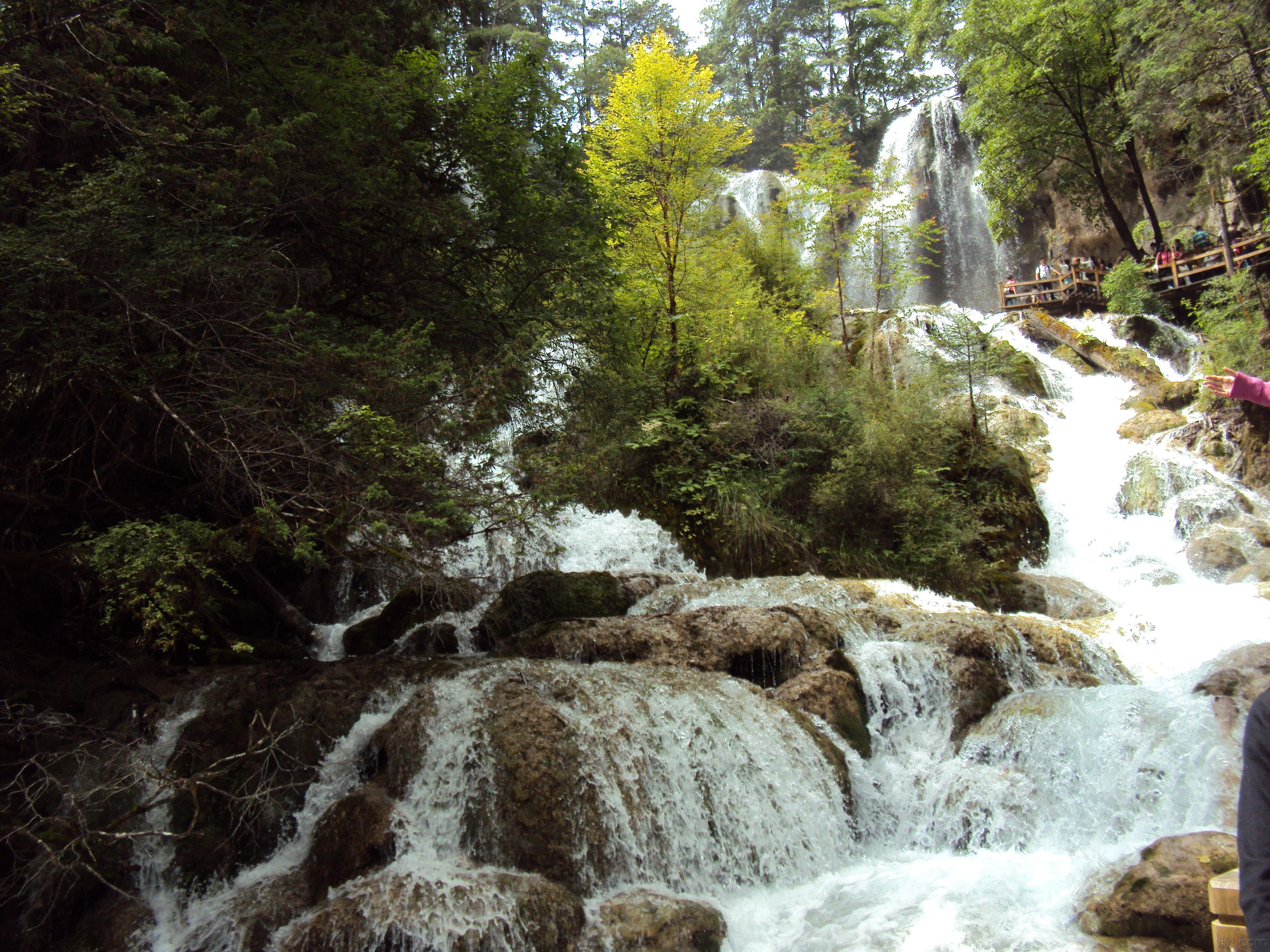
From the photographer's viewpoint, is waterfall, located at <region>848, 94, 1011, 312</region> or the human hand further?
waterfall, located at <region>848, 94, 1011, 312</region>

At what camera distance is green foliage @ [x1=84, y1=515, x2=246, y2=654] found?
389 centimetres

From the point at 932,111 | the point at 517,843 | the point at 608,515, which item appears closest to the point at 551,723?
the point at 517,843

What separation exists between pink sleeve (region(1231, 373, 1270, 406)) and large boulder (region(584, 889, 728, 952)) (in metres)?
3.67

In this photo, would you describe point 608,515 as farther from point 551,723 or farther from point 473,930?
point 473,930

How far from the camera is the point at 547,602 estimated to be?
7738 mm

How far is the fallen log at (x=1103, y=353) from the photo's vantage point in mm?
16875

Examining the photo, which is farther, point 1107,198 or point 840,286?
point 1107,198

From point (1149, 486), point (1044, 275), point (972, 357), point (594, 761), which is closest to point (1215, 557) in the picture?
point (1149, 486)

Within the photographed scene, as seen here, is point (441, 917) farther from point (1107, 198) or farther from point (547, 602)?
point (1107, 198)

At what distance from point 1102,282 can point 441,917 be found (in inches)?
907

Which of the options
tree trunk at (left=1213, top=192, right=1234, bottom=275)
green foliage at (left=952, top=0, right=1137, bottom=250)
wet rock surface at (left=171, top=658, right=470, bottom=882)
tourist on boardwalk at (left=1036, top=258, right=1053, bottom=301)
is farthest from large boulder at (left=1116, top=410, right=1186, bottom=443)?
wet rock surface at (left=171, top=658, right=470, bottom=882)

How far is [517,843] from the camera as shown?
173 inches

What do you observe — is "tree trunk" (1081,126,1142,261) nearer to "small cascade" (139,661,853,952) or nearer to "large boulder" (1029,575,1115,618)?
"large boulder" (1029,575,1115,618)

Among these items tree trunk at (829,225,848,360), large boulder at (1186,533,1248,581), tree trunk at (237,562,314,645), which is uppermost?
tree trunk at (829,225,848,360)
